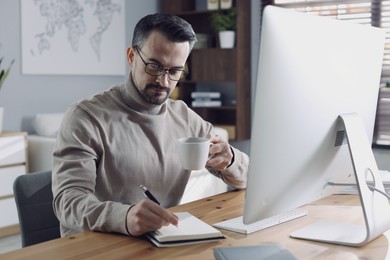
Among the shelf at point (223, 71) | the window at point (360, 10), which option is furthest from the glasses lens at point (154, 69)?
the shelf at point (223, 71)

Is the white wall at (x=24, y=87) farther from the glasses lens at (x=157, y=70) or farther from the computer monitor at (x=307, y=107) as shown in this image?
the computer monitor at (x=307, y=107)

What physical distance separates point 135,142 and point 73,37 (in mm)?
3265

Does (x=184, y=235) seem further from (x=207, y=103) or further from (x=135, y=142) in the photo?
(x=207, y=103)

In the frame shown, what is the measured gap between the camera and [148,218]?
121cm

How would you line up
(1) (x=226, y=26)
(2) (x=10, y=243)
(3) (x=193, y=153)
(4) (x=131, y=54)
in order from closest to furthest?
(3) (x=193, y=153) → (4) (x=131, y=54) → (2) (x=10, y=243) → (1) (x=226, y=26)

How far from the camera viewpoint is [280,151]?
1.08 metres

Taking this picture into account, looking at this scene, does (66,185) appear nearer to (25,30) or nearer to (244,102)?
(25,30)

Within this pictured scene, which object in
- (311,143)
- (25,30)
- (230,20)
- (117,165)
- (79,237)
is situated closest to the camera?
(311,143)

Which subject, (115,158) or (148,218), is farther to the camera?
(115,158)

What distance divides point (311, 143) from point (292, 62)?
206 mm

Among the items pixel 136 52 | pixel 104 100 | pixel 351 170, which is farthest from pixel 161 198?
pixel 351 170

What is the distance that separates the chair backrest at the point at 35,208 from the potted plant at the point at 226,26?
3637 mm

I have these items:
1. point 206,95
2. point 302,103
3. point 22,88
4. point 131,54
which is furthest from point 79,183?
point 206,95

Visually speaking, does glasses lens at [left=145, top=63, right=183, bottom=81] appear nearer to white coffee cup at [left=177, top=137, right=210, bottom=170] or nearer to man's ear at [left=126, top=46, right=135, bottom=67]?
man's ear at [left=126, top=46, right=135, bottom=67]
